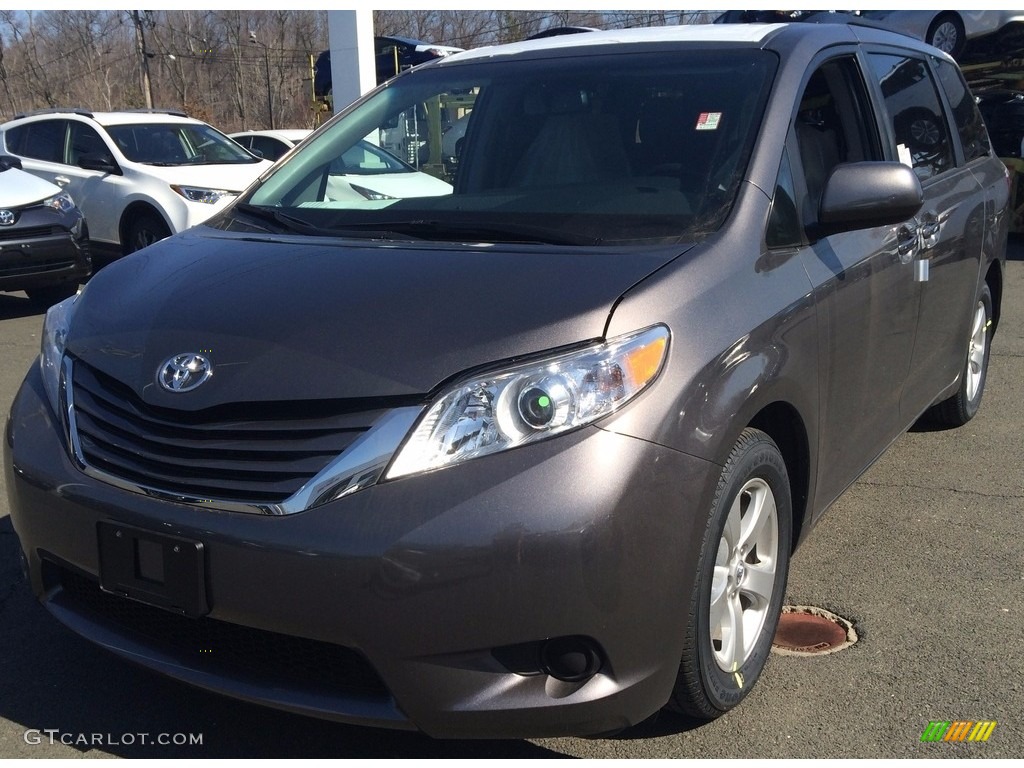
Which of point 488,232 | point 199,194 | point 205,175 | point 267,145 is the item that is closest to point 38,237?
point 199,194

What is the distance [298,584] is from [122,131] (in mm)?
10021

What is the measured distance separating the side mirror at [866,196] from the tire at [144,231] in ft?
27.5

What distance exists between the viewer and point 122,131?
1095 cm

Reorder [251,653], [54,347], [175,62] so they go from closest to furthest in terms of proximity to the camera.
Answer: [251,653] → [54,347] → [175,62]

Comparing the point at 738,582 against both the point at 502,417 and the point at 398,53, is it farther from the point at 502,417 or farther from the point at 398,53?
the point at 398,53

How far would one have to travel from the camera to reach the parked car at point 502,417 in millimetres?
2143

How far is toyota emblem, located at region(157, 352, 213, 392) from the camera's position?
2406 millimetres

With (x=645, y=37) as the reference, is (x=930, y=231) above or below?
below

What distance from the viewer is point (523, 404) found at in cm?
222

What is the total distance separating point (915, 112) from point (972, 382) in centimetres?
166

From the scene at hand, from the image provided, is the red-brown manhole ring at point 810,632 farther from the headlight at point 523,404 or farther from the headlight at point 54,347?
the headlight at point 54,347

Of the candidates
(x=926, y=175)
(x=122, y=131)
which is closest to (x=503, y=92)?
(x=926, y=175)

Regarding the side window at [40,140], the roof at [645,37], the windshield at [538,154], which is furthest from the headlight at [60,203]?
the roof at [645,37]

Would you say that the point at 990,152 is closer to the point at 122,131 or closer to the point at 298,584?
the point at 298,584
